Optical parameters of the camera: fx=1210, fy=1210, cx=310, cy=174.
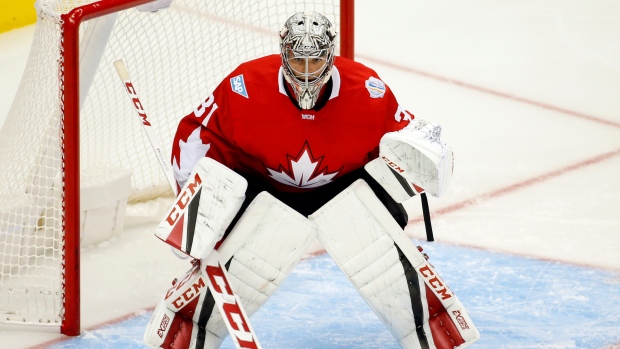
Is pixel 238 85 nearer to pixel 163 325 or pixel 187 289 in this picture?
pixel 187 289

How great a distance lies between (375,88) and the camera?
9.93ft

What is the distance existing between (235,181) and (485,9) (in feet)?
13.0

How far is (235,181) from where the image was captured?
2826 millimetres

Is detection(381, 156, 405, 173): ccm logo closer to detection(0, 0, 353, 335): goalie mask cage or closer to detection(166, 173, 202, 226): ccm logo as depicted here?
detection(166, 173, 202, 226): ccm logo

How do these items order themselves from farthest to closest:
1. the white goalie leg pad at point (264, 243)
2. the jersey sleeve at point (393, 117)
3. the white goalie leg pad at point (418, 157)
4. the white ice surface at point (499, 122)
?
the white ice surface at point (499, 122) < the jersey sleeve at point (393, 117) < the white goalie leg pad at point (264, 243) < the white goalie leg pad at point (418, 157)

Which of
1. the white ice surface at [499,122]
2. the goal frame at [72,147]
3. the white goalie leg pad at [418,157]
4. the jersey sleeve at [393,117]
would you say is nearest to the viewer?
the white goalie leg pad at [418,157]

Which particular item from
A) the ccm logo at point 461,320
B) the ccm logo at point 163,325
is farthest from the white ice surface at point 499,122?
the ccm logo at point 461,320

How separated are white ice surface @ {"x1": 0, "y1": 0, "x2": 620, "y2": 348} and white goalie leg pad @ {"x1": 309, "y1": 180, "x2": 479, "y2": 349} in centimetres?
90

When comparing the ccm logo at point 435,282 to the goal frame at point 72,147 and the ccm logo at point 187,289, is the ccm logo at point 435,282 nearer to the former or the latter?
the ccm logo at point 187,289

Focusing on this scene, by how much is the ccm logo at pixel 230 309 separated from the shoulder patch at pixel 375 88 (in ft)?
1.88

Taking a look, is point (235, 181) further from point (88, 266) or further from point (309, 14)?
point (88, 266)

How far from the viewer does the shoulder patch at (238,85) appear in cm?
297

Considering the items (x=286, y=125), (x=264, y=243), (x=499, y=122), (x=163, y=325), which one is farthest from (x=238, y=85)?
(x=499, y=122)

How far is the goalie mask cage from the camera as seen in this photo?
3301 millimetres
